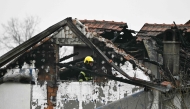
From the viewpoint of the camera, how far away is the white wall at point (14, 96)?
1334cm

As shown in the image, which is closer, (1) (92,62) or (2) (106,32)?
(1) (92,62)

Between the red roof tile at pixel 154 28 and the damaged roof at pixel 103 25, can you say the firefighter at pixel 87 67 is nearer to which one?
the damaged roof at pixel 103 25

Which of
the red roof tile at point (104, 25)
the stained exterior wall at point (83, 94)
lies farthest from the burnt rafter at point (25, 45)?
the red roof tile at point (104, 25)

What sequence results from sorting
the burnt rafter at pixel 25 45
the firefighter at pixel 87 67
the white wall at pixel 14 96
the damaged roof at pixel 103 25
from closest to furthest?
the burnt rafter at pixel 25 45 < the white wall at pixel 14 96 < the firefighter at pixel 87 67 < the damaged roof at pixel 103 25

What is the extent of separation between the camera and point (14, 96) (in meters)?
13.4

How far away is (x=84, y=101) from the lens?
528 inches

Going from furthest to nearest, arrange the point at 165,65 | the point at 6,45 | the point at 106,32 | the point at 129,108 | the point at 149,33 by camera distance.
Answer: the point at 6,45 < the point at 149,33 < the point at 106,32 < the point at 165,65 < the point at 129,108

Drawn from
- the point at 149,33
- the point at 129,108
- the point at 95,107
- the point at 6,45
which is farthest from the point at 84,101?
the point at 6,45

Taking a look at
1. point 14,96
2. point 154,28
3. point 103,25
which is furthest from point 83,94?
point 154,28

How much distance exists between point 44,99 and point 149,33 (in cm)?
797

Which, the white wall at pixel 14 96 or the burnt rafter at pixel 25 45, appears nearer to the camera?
the burnt rafter at pixel 25 45

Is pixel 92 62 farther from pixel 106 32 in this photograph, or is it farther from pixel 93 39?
pixel 106 32

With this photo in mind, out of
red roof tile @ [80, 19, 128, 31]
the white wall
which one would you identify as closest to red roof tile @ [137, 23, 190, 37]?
red roof tile @ [80, 19, 128, 31]

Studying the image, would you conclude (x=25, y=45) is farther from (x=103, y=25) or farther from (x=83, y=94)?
(x=103, y=25)
